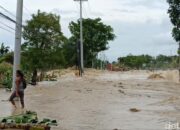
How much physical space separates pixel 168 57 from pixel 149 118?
115 m

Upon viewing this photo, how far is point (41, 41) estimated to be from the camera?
44281mm

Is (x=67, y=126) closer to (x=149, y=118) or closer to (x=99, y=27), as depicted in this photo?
(x=149, y=118)

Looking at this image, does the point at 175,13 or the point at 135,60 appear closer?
the point at 175,13

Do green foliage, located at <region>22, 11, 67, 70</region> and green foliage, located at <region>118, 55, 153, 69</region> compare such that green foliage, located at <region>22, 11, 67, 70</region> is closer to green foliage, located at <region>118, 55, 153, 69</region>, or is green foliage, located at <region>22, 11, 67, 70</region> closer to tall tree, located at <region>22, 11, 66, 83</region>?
tall tree, located at <region>22, 11, 66, 83</region>

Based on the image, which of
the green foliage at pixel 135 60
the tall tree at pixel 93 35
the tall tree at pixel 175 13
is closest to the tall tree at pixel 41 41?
the tall tree at pixel 175 13

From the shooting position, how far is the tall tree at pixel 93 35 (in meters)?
85.4

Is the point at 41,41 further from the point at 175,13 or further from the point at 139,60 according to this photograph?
the point at 139,60

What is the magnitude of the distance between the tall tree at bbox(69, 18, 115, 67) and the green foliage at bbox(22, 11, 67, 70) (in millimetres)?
39303

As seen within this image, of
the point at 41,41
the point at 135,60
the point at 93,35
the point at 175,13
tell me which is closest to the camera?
the point at 41,41

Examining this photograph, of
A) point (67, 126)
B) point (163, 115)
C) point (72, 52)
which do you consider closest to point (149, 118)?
point (163, 115)

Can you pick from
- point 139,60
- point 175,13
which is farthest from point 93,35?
point 139,60

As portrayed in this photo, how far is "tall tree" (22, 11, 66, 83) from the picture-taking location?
44.1 metres

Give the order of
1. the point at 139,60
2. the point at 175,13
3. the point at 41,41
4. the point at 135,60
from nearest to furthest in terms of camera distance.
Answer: the point at 41,41, the point at 175,13, the point at 139,60, the point at 135,60

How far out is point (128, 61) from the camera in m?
137
